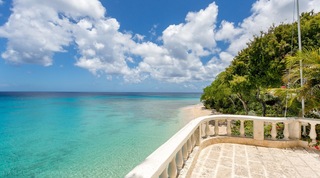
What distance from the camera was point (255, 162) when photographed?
192 inches

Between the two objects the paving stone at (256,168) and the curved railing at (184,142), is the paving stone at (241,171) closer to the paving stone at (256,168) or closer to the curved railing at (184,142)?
the paving stone at (256,168)

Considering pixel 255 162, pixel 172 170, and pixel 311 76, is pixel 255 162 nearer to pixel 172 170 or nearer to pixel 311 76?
pixel 172 170

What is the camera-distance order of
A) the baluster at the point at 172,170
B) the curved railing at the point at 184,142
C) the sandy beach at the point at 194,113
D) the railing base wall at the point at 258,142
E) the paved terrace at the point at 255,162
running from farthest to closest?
the sandy beach at the point at 194,113 < the railing base wall at the point at 258,142 < the paved terrace at the point at 255,162 < the baluster at the point at 172,170 < the curved railing at the point at 184,142

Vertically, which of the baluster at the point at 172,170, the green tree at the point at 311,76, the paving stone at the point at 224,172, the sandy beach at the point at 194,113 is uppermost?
the green tree at the point at 311,76

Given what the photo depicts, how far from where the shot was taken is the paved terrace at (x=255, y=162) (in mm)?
4207

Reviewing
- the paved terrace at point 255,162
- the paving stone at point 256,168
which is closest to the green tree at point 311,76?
the paved terrace at point 255,162

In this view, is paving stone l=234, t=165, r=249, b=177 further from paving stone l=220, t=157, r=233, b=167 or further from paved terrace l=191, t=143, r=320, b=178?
paving stone l=220, t=157, r=233, b=167

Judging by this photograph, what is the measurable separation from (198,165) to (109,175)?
25.2 feet

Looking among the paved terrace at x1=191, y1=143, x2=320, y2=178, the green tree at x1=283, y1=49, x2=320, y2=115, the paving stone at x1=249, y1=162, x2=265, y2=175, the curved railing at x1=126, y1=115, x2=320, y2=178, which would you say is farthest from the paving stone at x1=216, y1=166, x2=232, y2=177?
the green tree at x1=283, y1=49, x2=320, y2=115

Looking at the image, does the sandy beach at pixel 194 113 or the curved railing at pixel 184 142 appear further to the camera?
the sandy beach at pixel 194 113

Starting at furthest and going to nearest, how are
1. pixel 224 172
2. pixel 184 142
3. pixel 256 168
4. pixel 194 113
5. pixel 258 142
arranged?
pixel 194 113
pixel 258 142
pixel 256 168
pixel 224 172
pixel 184 142

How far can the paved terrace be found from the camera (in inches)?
166

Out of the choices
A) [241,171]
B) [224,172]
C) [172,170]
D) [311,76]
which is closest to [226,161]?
[241,171]

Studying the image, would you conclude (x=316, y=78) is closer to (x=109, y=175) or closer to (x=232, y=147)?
(x=232, y=147)
